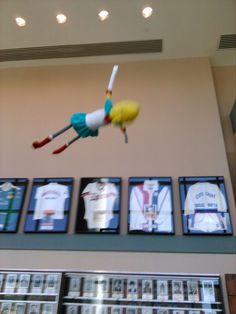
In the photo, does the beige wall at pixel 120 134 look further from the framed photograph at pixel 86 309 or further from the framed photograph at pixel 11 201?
the framed photograph at pixel 86 309

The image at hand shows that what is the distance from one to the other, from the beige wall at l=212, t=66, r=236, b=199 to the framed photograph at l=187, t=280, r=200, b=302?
1248mm

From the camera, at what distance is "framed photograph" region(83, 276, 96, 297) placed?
2726 mm

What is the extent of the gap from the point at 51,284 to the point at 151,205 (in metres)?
1.25

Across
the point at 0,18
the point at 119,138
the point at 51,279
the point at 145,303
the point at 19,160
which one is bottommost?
the point at 145,303

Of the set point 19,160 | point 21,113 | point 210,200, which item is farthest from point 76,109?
point 210,200

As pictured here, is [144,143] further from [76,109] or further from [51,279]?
[51,279]

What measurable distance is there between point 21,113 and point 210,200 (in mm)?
2690

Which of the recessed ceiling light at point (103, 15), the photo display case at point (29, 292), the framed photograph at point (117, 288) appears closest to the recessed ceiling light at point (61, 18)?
the recessed ceiling light at point (103, 15)

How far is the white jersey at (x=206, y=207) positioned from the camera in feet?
9.85

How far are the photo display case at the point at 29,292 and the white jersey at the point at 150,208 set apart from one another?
3.11 feet

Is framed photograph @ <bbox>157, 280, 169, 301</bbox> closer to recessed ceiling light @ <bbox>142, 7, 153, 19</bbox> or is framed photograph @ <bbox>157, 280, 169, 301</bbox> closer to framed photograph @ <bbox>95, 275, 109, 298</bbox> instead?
framed photograph @ <bbox>95, 275, 109, 298</bbox>

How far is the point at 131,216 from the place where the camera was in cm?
313

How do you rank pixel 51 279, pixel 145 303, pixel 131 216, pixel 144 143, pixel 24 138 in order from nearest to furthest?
pixel 145 303 → pixel 51 279 → pixel 131 216 → pixel 144 143 → pixel 24 138

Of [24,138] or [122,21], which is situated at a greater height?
[122,21]
